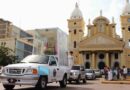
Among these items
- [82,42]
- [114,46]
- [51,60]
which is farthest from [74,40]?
[51,60]

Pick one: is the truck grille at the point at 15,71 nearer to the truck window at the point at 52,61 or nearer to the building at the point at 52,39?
the truck window at the point at 52,61

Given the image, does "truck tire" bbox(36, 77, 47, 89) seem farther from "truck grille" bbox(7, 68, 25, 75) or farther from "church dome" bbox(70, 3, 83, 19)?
"church dome" bbox(70, 3, 83, 19)

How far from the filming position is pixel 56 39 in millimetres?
110875

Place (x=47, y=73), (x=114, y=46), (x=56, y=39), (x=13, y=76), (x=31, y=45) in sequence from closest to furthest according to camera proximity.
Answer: (x=13, y=76) → (x=47, y=73) → (x=114, y=46) → (x=31, y=45) → (x=56, y=39)

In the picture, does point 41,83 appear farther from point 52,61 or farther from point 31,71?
point 52,61

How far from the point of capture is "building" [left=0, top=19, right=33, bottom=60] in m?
78.1

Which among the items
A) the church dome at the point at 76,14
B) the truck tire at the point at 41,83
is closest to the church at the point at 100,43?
the church dome at the point at 76,14

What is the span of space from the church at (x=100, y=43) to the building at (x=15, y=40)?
44.8 feet

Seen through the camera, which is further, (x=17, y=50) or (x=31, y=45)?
(x=31, y=45)

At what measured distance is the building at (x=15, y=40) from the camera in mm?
78131

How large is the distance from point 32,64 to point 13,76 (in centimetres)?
114

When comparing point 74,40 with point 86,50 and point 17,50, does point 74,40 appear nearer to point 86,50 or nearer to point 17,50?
point 86,50

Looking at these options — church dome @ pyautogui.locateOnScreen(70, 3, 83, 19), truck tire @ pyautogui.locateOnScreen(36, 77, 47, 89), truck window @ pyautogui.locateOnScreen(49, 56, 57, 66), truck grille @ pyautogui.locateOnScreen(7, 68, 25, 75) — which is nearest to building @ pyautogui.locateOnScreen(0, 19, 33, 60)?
church dome @ pyautogui.locateOnScreen(70, 3, 83, 19)

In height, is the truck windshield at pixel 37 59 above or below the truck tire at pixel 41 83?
above
